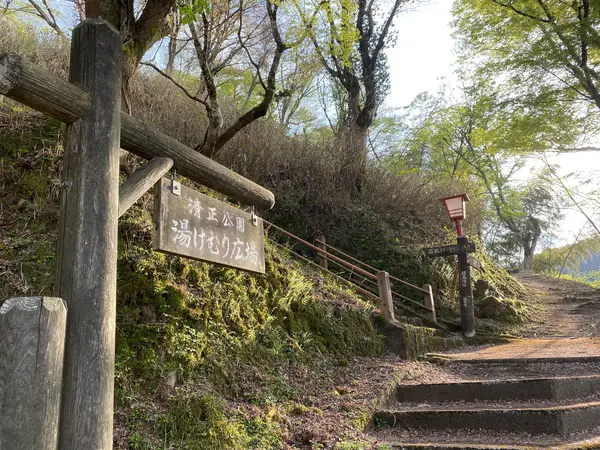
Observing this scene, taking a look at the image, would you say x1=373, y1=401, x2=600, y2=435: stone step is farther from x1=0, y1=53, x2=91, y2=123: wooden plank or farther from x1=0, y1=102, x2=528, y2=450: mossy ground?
x1=0, y1=53, x2=91, y2=123: wooden plank

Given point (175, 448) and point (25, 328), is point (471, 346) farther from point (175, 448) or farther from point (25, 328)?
point (25, 328)

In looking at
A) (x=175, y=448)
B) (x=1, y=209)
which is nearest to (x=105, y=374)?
(x=175, y=448)

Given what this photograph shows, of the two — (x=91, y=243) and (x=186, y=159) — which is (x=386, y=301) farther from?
(x=91, y=243)

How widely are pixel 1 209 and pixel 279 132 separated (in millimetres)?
7179

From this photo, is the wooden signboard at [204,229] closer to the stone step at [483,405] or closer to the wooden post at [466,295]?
the stone step at [483,405]

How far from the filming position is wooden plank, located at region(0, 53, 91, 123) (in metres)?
2.00

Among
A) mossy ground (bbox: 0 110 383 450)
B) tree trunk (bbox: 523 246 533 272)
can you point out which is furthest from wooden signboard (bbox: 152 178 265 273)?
tree trunk (bbox: 523 246 533 272)

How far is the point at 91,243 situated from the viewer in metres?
2.16

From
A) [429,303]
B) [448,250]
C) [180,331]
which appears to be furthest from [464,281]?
[180,331]

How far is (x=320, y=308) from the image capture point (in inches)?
228

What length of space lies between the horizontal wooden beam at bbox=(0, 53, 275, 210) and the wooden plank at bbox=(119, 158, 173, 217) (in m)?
0.12

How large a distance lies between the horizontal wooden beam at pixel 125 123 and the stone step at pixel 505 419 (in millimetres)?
2643

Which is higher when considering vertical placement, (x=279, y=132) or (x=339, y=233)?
(x=279, y=132)

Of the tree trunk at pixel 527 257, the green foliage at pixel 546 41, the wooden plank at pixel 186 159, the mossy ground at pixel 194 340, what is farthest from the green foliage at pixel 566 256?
the wooden plank at pixel 186 159
